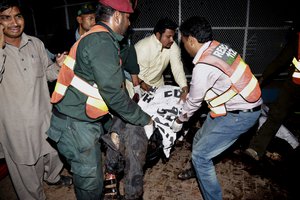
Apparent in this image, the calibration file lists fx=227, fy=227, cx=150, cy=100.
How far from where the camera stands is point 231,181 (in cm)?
345

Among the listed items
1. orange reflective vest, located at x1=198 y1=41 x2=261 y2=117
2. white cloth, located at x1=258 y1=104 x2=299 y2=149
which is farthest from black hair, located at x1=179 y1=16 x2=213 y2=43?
white cloth, located at x1=258 y1=104 x2=299 y2=149

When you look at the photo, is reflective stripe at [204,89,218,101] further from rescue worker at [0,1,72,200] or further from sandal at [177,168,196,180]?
rescue worker at [0,1,72,200]

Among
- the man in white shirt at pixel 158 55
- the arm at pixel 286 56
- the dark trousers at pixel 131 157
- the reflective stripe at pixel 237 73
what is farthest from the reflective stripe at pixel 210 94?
the arm at pixel 286 56

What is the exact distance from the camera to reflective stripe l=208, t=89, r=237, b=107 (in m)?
2.50

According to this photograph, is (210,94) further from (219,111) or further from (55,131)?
(55,131)

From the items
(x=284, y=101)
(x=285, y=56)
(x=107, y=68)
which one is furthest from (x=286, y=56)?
(x=107, y=68)

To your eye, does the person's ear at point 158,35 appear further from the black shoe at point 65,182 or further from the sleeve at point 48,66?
the black shoe at point 65,182

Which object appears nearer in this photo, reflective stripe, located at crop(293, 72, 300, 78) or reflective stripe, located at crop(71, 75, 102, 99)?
reflective stripe, located at crop(71, 75, 102, 99)

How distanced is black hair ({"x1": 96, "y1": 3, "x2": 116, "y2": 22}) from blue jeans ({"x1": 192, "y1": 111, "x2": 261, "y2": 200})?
1.67 metres

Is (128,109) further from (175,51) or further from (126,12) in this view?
(175,51)

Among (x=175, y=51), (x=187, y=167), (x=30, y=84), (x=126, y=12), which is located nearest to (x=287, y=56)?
(x=175, y=51)

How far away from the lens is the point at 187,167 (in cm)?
382

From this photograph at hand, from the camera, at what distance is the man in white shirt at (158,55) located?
380 centimetres

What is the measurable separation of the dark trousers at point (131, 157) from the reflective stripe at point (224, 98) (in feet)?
2.92
